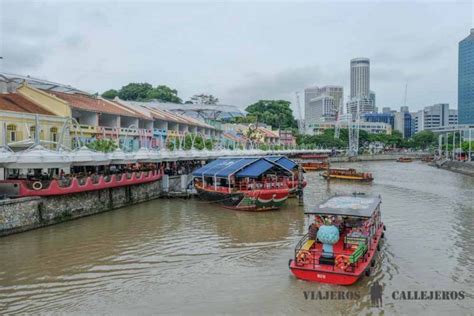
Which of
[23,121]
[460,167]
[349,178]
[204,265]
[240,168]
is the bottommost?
[204,265]

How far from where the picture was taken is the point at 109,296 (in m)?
14.0

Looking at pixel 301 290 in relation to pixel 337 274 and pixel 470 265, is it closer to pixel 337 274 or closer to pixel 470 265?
pixel 337 274

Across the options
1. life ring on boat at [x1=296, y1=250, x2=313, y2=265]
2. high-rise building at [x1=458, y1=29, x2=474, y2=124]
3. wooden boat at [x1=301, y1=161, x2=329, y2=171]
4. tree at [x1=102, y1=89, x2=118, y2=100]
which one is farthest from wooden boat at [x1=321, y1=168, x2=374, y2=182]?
high-rise building at [x1=458, y1=29, x2=474, y2=124]

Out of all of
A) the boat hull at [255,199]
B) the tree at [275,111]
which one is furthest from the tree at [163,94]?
the boat hull at [255,199]

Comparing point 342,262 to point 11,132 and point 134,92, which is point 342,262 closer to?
point 11,132

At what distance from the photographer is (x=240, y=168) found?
32.2m

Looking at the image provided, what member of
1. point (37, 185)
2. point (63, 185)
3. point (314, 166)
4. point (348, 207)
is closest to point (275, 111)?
point (314, 166)

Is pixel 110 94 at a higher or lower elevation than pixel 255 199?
higher

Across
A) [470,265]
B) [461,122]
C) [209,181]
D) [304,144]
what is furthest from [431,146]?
[470,265]

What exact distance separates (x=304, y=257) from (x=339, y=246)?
1.94m

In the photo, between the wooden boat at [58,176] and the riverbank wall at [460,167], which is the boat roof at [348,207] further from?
the riverbank wall at [460,167]

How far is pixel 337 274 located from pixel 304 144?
111 m

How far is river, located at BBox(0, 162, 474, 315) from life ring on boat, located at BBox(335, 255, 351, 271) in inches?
27.1

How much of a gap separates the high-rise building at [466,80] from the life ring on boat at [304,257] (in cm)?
16957
